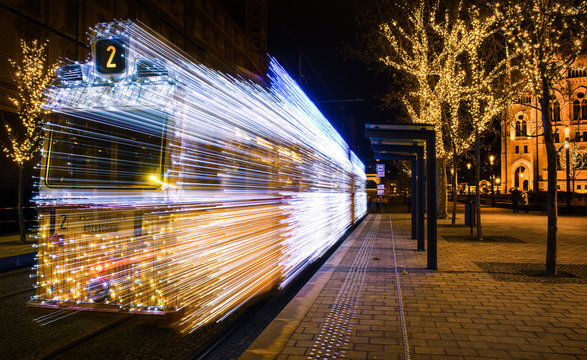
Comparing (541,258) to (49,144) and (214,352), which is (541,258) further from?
(49,144)

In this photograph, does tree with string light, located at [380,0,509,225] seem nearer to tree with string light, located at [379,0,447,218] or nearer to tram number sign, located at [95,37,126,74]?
tree with string light, located at [379,0,447,218]

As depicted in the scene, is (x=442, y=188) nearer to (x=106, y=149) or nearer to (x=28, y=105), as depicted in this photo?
(x=28, y=105)

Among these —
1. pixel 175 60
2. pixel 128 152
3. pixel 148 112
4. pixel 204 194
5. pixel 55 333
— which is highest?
pixel 175 60

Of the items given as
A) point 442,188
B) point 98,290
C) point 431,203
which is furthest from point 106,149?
point 442,188

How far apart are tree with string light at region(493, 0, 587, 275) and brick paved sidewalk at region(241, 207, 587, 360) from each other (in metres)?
1.44

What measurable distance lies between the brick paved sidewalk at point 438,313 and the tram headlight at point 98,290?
151cm

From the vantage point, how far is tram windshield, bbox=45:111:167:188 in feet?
12.6

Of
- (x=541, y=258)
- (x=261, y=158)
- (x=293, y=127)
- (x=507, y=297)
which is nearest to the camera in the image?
(x=261, y=158)

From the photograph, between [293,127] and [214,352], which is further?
[293,127]

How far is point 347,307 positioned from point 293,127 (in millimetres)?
2986

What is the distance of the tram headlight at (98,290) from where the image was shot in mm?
3859

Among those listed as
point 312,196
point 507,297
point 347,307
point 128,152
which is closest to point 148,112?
point 128,152

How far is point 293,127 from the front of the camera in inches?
257

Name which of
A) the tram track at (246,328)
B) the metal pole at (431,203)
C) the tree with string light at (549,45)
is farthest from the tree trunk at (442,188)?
the tram track at (246,328)
